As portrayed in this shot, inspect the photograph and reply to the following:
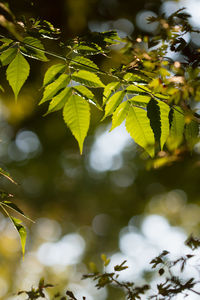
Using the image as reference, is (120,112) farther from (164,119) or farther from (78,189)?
(78,189)

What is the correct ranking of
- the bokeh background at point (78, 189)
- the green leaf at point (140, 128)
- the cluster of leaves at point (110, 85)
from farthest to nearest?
the bokeh background at point (78, 189)
the green leaf at point (140, 128)
the cluster of leaves at point (110, 85)

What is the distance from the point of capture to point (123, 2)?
18.8 feet

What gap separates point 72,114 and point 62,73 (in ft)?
0.58

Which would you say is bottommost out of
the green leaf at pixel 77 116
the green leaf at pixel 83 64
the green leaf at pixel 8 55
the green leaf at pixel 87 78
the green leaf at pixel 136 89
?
the green leaf at pixel 77 116

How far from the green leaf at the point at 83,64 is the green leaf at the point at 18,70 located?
0.18 metres

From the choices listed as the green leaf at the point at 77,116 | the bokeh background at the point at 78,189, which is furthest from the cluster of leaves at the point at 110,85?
the bokeh background at the point at 78,189

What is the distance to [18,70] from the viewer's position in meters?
0.97

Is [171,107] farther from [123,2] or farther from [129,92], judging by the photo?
[123,2]

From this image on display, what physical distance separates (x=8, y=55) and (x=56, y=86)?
0.21 meters

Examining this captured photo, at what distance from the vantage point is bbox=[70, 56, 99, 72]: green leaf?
3.15 ft

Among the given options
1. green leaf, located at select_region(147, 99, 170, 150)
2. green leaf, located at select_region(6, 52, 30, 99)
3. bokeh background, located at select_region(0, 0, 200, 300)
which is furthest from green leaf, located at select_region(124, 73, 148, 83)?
bokeh background, located at select_region(0, 0, 200, 300)

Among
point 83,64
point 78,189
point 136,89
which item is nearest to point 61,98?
point 83,64

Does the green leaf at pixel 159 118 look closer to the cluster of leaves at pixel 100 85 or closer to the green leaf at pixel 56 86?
the cluster of leaves at pixel 100 85

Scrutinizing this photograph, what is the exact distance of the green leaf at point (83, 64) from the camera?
3.15 ft
